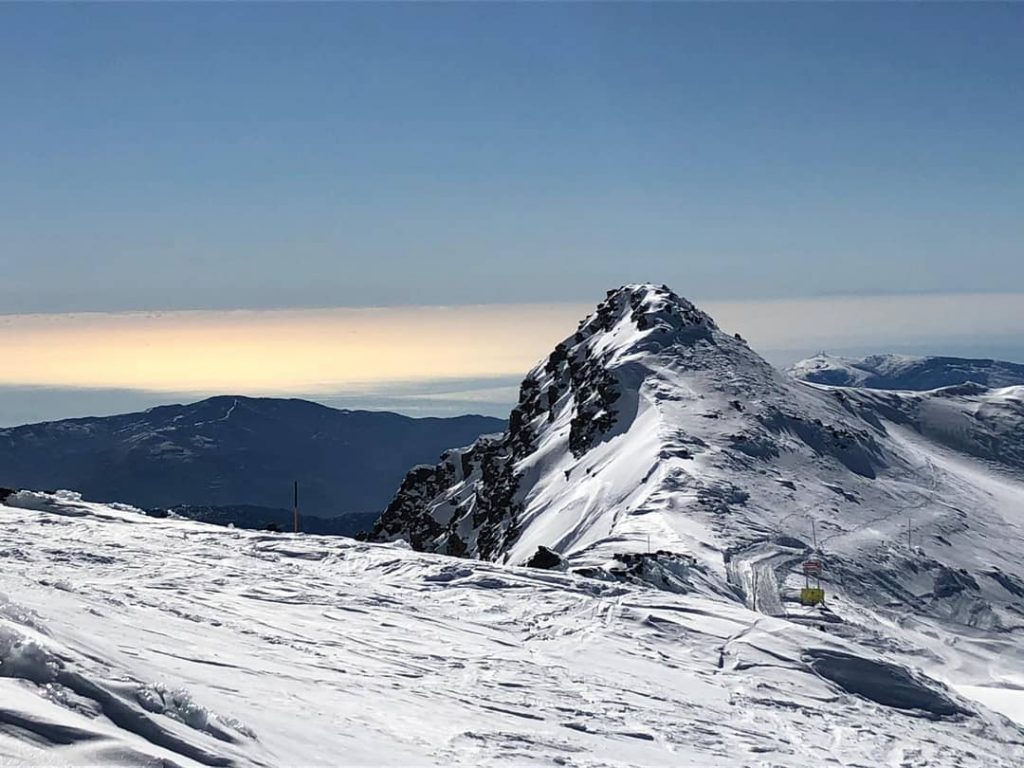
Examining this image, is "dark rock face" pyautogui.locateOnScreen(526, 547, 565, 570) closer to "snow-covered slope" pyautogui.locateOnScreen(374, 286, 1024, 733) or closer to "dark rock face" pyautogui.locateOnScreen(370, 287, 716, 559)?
"snow-covered slope" pyautogui.locateOnScreen(374, 286, 1024, 733)

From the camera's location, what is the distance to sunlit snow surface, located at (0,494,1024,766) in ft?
38.2

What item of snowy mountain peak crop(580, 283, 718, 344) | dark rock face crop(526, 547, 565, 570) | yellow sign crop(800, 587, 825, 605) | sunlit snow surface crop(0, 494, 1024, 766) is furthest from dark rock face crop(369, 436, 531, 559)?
sunlit snow surface crop(0, 494, 1024, 766)

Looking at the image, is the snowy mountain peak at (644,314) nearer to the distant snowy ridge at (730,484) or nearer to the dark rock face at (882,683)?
the distant snowy ridge at (730,484)

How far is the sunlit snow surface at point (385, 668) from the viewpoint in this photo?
38.2 ft

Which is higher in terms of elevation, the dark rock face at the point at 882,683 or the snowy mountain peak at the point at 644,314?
the snowy mountain peak at the point at 644,314

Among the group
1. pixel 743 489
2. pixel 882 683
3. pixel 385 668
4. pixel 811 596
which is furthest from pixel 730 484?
pixel 385 668

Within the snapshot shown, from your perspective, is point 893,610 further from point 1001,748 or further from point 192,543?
Result: point 192,543

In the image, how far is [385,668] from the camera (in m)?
20.8

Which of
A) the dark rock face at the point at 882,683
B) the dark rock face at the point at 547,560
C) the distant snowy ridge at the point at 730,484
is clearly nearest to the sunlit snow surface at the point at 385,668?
the dark rock face at the point at 882,683

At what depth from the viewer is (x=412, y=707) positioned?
17.5m

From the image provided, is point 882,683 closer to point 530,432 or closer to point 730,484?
point 730,484

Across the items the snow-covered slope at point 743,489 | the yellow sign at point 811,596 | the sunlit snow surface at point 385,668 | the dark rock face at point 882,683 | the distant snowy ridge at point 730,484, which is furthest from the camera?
the distant snowy ridge at point 730,484

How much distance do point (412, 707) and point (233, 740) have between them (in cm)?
614

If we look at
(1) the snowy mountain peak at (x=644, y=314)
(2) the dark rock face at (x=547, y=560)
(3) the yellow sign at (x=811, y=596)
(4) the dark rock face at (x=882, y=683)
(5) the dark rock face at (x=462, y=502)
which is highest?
(1) the snowy mountain peak at (x=644, y=314)
